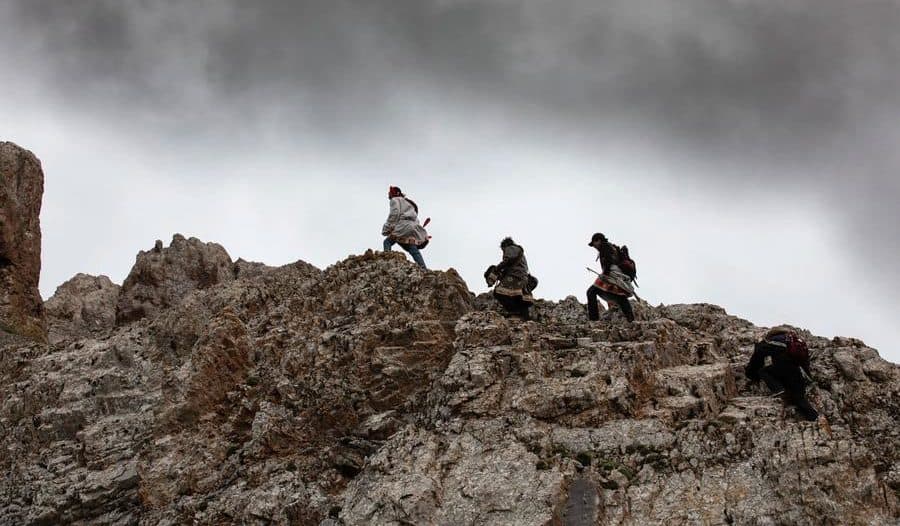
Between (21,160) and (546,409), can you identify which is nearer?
(546,409)

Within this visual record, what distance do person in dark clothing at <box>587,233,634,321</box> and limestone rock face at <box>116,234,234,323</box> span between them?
56.1 ft

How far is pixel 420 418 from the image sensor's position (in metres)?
19.8

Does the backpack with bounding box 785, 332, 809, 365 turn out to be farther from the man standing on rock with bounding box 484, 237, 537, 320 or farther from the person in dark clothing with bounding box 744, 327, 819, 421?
the man standing on rock with bounding box 484, 237, 537, 320

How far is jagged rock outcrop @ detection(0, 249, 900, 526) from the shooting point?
1652 centimetres

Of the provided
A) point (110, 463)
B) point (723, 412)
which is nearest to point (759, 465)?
point (723, 412)

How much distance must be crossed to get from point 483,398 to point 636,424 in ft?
11.5

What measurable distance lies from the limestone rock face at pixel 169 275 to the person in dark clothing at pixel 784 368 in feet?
72.4

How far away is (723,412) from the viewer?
18.2 meters

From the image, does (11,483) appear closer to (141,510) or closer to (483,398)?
(141,510)

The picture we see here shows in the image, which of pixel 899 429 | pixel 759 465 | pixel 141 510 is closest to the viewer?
pixel 759 465

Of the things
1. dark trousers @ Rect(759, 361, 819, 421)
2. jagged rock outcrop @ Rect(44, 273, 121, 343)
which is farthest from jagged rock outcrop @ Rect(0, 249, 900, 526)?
jagged rock outcrop @ Rect(44, 273, 121, 343)

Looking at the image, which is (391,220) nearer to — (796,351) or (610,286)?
(610,286)

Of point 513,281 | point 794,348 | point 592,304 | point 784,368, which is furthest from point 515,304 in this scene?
point 794,348

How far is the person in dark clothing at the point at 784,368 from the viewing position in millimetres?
17894
